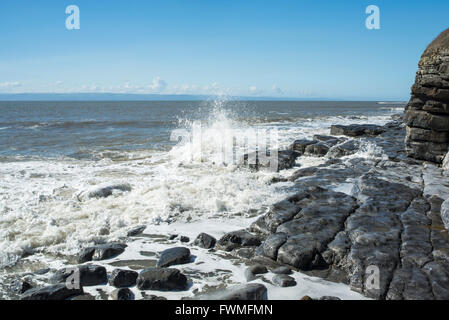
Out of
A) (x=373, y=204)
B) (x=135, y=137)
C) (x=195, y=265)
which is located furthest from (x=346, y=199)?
(x=135, y=137)

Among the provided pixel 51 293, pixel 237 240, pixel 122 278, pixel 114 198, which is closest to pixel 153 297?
pixel 122 278

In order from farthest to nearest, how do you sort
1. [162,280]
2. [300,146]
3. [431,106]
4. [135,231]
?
[300,146] < [431,106] < [135,231] < [162,280]

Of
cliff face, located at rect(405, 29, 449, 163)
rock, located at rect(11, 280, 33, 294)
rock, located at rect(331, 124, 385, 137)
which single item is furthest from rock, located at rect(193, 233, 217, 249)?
rock, located at rect(331, 124, 385, 137)

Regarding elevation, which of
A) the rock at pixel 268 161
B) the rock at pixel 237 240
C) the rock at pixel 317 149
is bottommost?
the rock at pixel 237 240

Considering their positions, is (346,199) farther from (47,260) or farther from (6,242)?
(6,242)

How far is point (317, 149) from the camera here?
13812 millimetres

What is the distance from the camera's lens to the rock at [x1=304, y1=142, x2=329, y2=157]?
45.0ft

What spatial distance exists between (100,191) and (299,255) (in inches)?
214

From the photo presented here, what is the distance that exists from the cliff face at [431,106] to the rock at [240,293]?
8.94 m

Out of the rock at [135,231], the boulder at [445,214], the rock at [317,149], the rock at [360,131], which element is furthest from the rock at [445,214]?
the rock at [360,131]

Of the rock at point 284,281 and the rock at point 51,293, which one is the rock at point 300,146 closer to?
the rock at point 284,281

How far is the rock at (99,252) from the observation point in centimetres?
505

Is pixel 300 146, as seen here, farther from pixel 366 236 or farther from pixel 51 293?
pixel 51 293

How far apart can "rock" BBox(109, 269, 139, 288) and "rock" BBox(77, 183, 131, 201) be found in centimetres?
403
